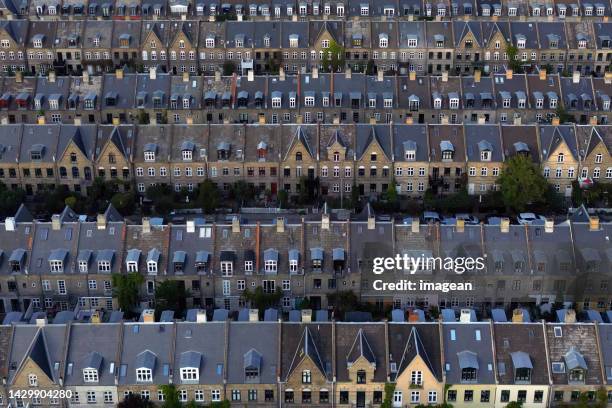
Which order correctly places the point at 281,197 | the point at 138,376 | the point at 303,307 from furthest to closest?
the point at 281,197 → the point at 303,307 → the point at 138,376

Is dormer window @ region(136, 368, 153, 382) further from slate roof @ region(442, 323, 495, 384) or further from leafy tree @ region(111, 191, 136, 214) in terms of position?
leafy tree @ region(111, 191, 136, 214)

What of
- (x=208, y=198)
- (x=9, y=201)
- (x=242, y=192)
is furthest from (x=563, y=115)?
(x=9, y=201)

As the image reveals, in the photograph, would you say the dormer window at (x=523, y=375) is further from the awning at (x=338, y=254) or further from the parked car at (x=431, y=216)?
the parked car at (x=431, y=216)

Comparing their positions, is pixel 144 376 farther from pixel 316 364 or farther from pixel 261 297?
pixel 261 297

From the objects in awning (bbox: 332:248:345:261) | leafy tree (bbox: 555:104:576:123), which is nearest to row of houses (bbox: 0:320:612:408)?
awning (bbox: 332:248:345:261)

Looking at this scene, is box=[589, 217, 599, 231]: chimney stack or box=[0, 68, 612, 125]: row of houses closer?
box=[589, 217, 599, 231]: chimney stack

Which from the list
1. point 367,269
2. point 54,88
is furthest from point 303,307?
point 54,88

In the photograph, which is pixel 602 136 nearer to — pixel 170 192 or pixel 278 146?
pixel 278 146

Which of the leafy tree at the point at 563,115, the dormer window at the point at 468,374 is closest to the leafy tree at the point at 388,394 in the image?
the dormer window at the point at 468,374
